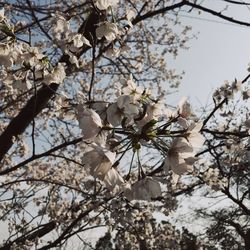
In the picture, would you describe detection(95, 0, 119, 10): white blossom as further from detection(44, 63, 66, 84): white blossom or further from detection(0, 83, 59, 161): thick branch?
detection(0, 83, 59, 161): thick branch

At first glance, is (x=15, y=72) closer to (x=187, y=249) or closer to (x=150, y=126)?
(x=150, y=126)

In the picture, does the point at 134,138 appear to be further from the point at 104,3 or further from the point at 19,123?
the point at 19,123

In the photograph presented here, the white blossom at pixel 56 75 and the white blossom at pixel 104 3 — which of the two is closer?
the white blossom at pixel 104 3

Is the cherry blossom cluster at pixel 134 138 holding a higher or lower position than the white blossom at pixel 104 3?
lower

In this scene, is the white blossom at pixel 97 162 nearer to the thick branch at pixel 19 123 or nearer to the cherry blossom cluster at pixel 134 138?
the cherry blossom cluster at pixel 134 138

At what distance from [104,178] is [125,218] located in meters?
4.66

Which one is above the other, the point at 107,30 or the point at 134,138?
the point at 107,30

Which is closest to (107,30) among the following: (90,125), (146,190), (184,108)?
(184,108)

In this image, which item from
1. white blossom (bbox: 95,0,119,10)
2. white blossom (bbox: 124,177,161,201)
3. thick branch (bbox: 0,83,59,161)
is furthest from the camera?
thick branch (bbox: 0,83,59,161)

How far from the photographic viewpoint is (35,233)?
6332 mm

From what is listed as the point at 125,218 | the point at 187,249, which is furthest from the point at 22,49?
the point at 187,249

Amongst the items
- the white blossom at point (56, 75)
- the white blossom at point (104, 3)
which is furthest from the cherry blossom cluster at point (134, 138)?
the white blossom at point (56, 75)

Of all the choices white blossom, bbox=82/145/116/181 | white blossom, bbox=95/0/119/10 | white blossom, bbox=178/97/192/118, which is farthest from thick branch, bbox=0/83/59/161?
white blossom, bbox=82/145/116/181

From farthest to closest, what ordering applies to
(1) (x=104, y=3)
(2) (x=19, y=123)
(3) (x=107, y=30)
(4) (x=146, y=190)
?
(2) (x=19, y=123), (3) (x=107, y=30), (1) (x=104, y=3), (4) (x=146, y=190)
